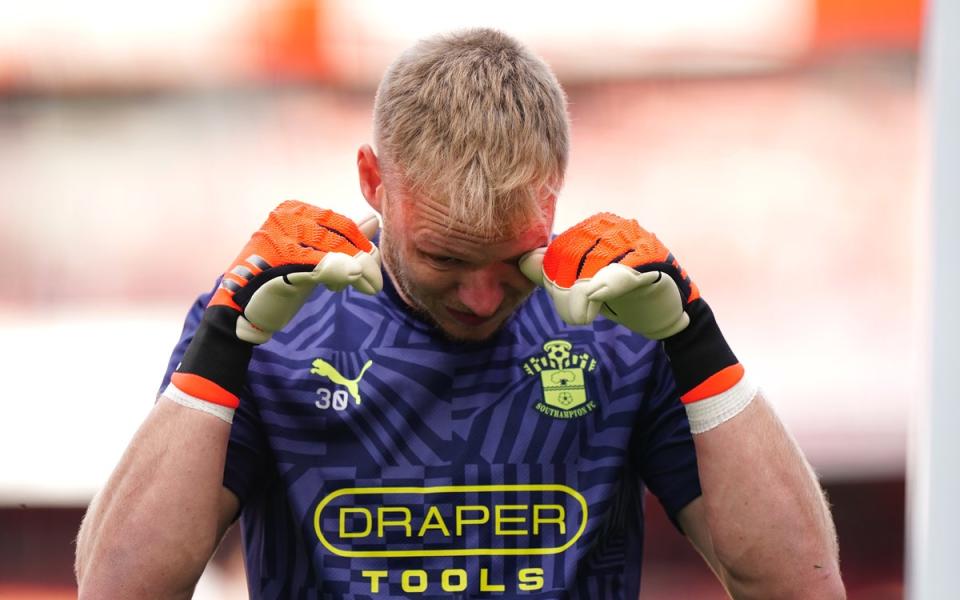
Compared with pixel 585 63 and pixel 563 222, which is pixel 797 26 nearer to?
pixel 585 63

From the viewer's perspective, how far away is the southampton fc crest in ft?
5.16

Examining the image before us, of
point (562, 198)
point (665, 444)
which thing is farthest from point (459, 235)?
point (562, 198)

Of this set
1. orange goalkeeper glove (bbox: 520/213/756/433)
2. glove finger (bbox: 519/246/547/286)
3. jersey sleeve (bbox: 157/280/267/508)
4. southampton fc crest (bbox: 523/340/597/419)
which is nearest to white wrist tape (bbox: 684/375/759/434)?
orange goalkeeper glove (bbox: 520/213/756/433)

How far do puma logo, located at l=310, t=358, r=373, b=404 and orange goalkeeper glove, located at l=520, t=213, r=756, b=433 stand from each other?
0.87 ft

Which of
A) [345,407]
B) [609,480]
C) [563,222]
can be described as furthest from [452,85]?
[563,222]

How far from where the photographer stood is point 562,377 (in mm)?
1586

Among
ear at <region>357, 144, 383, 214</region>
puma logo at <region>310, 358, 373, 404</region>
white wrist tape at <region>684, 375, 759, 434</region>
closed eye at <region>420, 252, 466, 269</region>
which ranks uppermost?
ear at <region>357, 144, 383, 214</region>

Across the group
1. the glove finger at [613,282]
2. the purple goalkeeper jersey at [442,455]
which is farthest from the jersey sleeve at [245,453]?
the glove finger at [613,282]

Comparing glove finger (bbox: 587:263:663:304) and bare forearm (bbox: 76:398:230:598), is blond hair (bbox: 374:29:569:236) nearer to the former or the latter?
glove finger (bbox: 587:263:663:304)

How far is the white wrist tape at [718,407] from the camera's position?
1494 mm

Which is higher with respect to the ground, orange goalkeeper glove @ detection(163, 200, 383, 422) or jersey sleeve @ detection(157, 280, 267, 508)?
orange goalkeeper glove @ detection(163, 200, 383, 422)

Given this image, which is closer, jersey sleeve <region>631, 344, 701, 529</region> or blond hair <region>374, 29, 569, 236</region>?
blond hair <region>374, 29, 569, 236</region>

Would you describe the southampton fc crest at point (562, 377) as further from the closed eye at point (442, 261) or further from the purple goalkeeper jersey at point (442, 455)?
the closed eye at point (442, 261)

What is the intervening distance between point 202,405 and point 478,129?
0.46m
